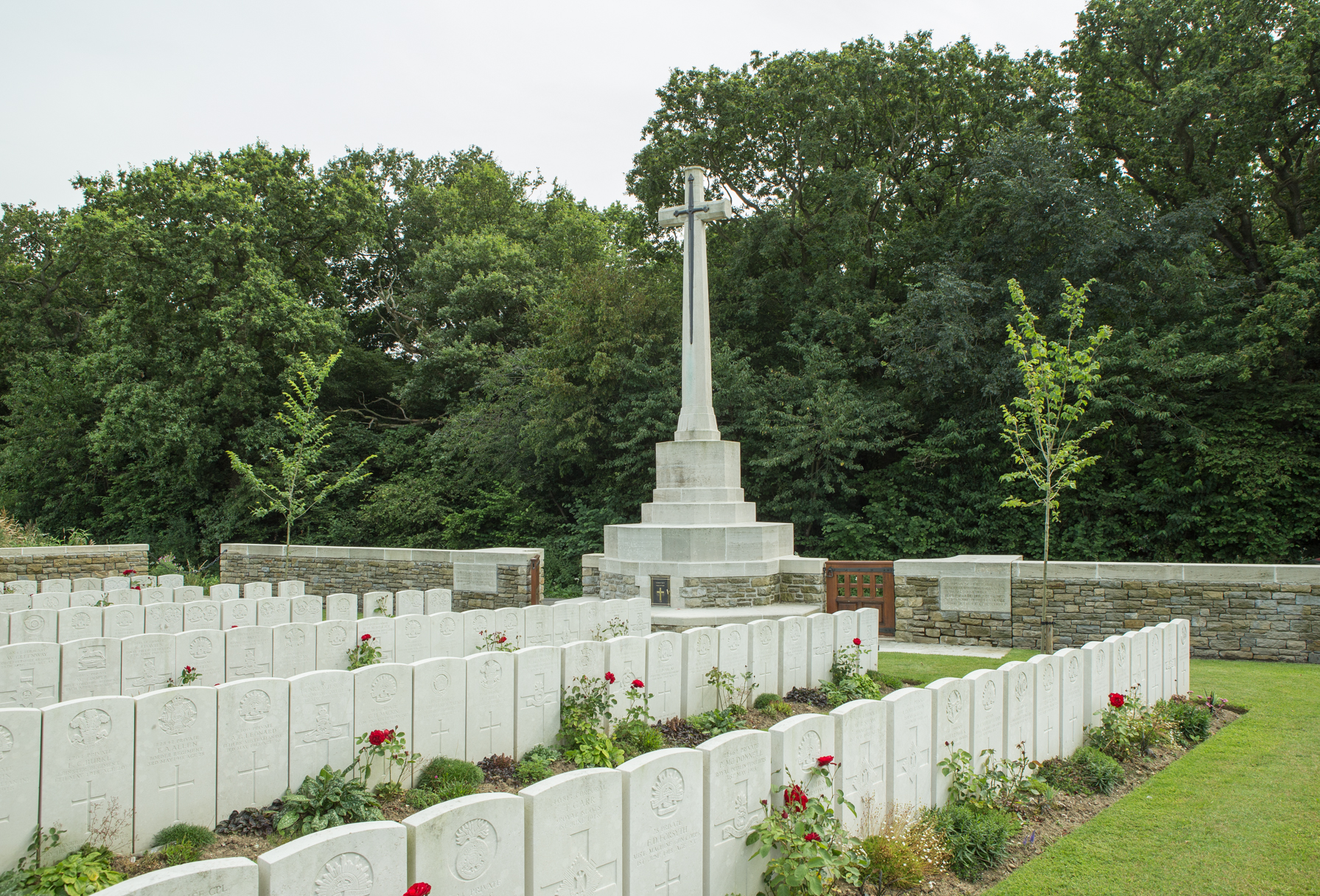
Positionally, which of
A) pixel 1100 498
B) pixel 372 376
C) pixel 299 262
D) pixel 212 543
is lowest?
pixel 212 543

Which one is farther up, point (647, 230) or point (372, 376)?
point (647, 230)

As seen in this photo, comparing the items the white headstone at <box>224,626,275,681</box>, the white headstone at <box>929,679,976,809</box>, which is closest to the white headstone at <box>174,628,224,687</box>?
the white headstone at <box>224,626,275,681</box>

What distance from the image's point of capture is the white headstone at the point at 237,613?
32.2ft

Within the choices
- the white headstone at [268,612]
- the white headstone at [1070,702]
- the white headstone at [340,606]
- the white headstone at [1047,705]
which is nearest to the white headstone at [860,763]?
the white headstone at [1047,705]

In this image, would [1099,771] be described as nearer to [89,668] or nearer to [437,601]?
[437,601]

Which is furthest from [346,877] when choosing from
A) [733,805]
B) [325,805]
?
[325,805]

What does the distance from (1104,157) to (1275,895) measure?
18.2 meters

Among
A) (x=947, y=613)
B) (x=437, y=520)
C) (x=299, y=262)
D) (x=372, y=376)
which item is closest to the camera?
(x=947, y=613)

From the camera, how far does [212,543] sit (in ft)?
80.0

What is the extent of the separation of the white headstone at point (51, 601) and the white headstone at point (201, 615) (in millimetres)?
1917

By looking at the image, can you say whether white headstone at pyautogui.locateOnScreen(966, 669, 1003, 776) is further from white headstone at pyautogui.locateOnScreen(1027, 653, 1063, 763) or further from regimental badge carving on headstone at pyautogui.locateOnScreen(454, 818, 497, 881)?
regimental badge carving on headstone at pyautogui.locateOnScreen(454, 818, 497, 881)

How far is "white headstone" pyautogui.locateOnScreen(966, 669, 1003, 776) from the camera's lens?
512cm

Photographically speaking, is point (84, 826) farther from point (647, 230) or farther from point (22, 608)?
point (647, 230)

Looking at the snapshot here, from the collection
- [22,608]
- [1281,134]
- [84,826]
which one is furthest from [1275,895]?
[1281,134]
